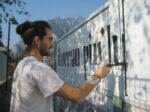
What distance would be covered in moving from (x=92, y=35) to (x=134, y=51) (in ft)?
4.52

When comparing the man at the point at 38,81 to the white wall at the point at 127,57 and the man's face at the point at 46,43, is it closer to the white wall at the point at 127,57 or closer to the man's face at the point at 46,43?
the man's face at the point at 46,43

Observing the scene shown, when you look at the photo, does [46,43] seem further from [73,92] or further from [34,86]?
[73,92]

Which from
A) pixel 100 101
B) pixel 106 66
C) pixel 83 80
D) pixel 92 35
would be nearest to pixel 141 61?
pixel 106 66

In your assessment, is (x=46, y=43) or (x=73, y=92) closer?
(x=73, y=92)

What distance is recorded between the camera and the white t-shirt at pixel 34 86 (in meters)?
1.61

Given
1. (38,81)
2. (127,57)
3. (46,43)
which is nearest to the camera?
(38,81)

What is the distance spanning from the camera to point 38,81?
5.33 ft

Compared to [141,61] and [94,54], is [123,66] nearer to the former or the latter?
[141,61]

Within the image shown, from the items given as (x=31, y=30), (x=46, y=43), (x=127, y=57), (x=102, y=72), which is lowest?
(x=102, y=72)

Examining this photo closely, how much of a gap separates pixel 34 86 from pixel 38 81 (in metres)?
0.11

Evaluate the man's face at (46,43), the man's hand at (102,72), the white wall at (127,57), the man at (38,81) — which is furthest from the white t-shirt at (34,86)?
the white wall at (127,57)

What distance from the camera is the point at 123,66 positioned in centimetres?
239

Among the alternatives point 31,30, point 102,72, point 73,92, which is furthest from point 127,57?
point 31,30

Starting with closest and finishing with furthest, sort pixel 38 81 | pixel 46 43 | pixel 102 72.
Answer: pixel 38 81
pixel 46 43
pixel 102 72
